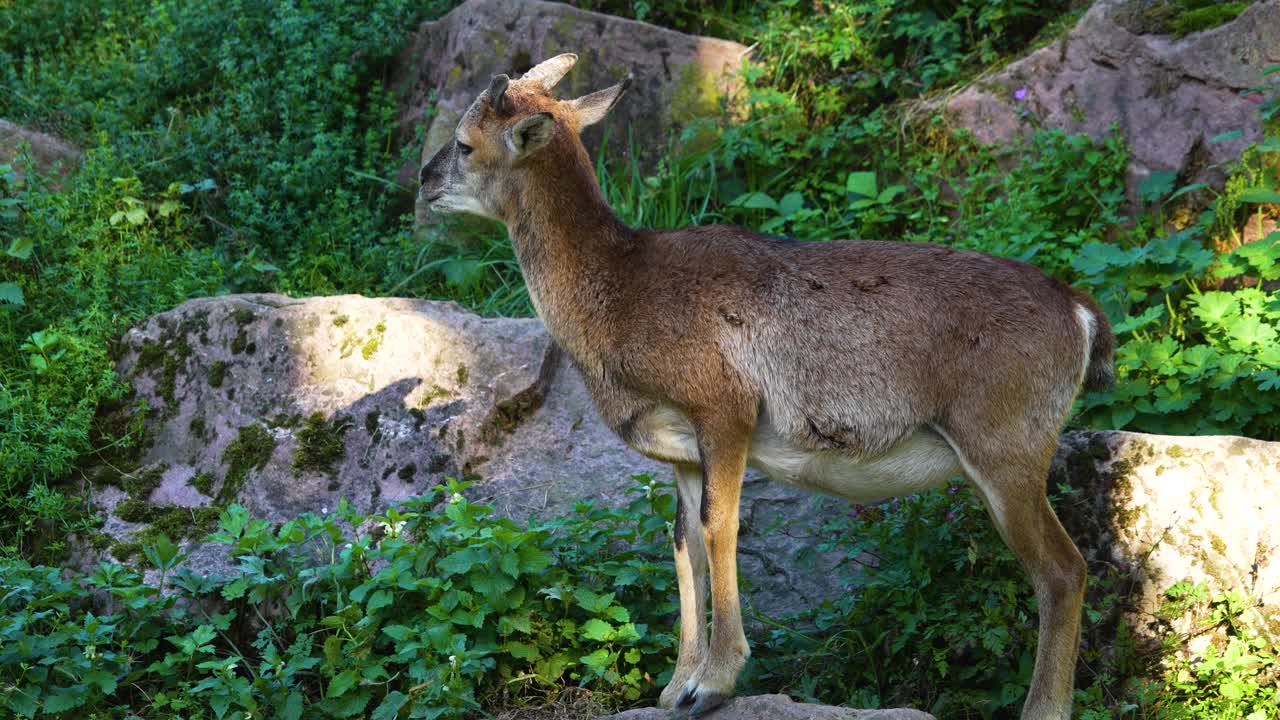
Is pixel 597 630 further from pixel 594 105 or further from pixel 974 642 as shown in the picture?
pixel 594 105

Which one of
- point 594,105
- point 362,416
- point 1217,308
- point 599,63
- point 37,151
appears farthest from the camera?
point 599,63

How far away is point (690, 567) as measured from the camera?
214 inches

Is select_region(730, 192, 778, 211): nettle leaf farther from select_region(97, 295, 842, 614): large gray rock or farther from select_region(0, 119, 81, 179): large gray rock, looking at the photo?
select_region(0, 119, 81, 179): large gray rock

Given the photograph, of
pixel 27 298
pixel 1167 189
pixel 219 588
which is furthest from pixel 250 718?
pixel 1167 189

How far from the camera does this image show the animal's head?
539cm

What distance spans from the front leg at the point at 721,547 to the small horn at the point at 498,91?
1.60 metres

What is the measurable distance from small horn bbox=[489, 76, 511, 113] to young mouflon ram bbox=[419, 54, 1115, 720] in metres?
0.01

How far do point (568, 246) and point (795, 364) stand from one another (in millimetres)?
1078

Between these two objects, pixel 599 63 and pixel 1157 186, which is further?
pixel 599 63

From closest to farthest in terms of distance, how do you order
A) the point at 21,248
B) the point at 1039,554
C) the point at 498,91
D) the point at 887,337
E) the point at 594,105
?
the point at 1039,554
the point at 887,337
the point at 498,91
the point at 594,105
the point at 21,248

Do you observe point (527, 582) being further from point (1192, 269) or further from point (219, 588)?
point (1192, 269)

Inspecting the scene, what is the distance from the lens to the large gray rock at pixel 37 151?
9.40 m

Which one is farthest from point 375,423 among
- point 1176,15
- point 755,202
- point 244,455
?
point 1176,15

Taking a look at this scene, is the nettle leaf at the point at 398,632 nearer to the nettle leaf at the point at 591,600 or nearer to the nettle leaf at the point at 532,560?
the nettle leaf at the point at 532,560
